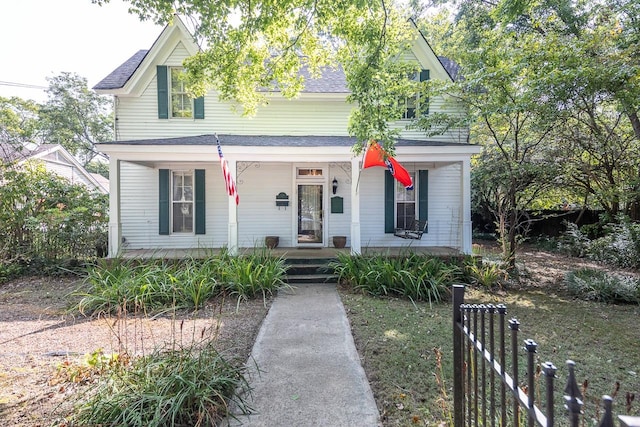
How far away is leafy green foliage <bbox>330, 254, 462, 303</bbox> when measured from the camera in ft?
21.7

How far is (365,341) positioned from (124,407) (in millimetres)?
2771

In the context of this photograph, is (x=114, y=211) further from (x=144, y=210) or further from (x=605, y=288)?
(x=605, y=288)

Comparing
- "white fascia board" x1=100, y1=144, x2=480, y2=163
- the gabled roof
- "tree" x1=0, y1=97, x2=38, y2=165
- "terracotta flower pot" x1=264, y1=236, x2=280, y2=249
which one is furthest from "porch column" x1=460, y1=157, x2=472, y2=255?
"tree" x1=0, y1=97, x2=38, y2=165

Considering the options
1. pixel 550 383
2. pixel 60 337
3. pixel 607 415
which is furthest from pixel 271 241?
pixel 607 415

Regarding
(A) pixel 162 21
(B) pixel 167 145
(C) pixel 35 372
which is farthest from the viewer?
(B) pixel 167 145

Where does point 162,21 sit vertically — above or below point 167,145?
above

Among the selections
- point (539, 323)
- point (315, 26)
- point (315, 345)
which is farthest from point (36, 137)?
point (539, 323)

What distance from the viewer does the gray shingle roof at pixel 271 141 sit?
340 inches

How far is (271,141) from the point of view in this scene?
9.39 metres

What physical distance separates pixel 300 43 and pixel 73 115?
2821 centimetres

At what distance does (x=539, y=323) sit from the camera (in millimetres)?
5363

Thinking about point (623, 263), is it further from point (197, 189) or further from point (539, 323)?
point (197, 189)

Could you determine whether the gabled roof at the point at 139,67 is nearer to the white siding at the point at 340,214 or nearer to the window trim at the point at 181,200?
the white siding at the point at 340,214

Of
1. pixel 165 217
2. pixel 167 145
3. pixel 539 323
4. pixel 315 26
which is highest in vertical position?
pixel 315 26
